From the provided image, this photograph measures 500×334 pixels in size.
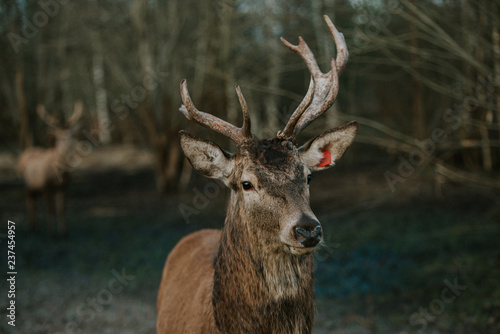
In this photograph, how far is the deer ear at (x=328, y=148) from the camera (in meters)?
3.30

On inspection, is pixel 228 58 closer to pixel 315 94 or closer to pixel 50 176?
pixel 50 176

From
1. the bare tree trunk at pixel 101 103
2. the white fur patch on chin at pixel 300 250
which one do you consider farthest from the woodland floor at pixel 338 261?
the bare tree trunk at pixel 101 103

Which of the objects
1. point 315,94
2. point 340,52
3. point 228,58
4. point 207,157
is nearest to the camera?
point 207,157

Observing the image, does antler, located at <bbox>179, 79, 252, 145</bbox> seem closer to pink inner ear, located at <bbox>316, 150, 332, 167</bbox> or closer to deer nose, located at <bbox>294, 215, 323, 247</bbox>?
pink inner ear, located at <bbox>316, 150, 332, 167</bbox>

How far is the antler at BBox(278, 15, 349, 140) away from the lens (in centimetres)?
322

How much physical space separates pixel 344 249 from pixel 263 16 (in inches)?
302

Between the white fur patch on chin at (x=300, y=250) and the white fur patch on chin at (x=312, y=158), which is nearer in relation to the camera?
the white fur patch on chin at (x=300, y=250)

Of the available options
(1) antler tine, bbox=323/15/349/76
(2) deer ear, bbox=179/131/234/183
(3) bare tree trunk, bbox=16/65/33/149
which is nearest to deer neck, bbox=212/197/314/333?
(2) deer ear, bbox=179/131/234/183

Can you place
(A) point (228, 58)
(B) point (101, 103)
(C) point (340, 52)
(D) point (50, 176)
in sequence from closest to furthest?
1. (C) point (340, 52)
2. (D) point (50, 176)
3. (A) point (228, 58)
4. (B) point (101, 103)

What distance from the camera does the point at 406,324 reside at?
18.3 ft

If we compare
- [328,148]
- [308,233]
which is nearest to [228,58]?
[328,148]

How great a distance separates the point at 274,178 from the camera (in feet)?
9.62

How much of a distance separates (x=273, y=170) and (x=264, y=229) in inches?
15.0

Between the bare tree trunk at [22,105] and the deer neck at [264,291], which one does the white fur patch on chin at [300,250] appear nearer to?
the deer neck at [264,291]
